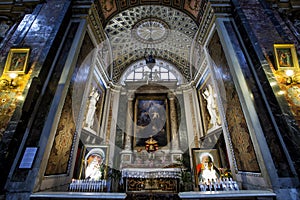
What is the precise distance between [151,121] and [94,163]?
3926 millimetres

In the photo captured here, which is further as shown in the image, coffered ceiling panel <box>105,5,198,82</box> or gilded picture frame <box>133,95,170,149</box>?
gilded picture frame <box>133,95,170,149</box>

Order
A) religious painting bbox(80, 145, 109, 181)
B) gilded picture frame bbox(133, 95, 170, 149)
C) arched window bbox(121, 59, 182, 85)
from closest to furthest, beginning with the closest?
religious painting bbox(80, 145, 109, 181)
gilded picture frame bbox(133, 95, 170, 149)
arched window bbox(121, 59, 182, 85)

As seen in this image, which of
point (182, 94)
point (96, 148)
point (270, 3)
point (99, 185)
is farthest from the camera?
point (182, 94)

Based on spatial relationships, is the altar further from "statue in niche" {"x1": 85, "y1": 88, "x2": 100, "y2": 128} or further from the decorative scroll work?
"statue in niche" {"x1": 85, "y1": 88, "x2": 100, "y2": 128}

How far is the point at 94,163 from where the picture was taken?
5.96 metres

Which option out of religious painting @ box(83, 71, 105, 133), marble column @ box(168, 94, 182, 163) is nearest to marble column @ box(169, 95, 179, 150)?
marble column @ box(168, 94, 182, 163)

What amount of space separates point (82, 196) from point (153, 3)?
803cm

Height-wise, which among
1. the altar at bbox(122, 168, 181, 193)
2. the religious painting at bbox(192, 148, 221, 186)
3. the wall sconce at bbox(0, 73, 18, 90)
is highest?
the wall sconce at bbox(0, 73, 18, 90)

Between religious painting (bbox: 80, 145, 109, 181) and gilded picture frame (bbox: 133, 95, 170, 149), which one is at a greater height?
gilded picture frame (bbox: 133, 95, 170, 149)

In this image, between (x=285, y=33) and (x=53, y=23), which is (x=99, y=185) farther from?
(x=285, y=33)

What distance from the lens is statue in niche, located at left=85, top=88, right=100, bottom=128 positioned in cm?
700

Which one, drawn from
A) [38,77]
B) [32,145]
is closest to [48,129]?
[32,145]

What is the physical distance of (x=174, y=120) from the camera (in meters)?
8.88

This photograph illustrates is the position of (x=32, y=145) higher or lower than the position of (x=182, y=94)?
lower
